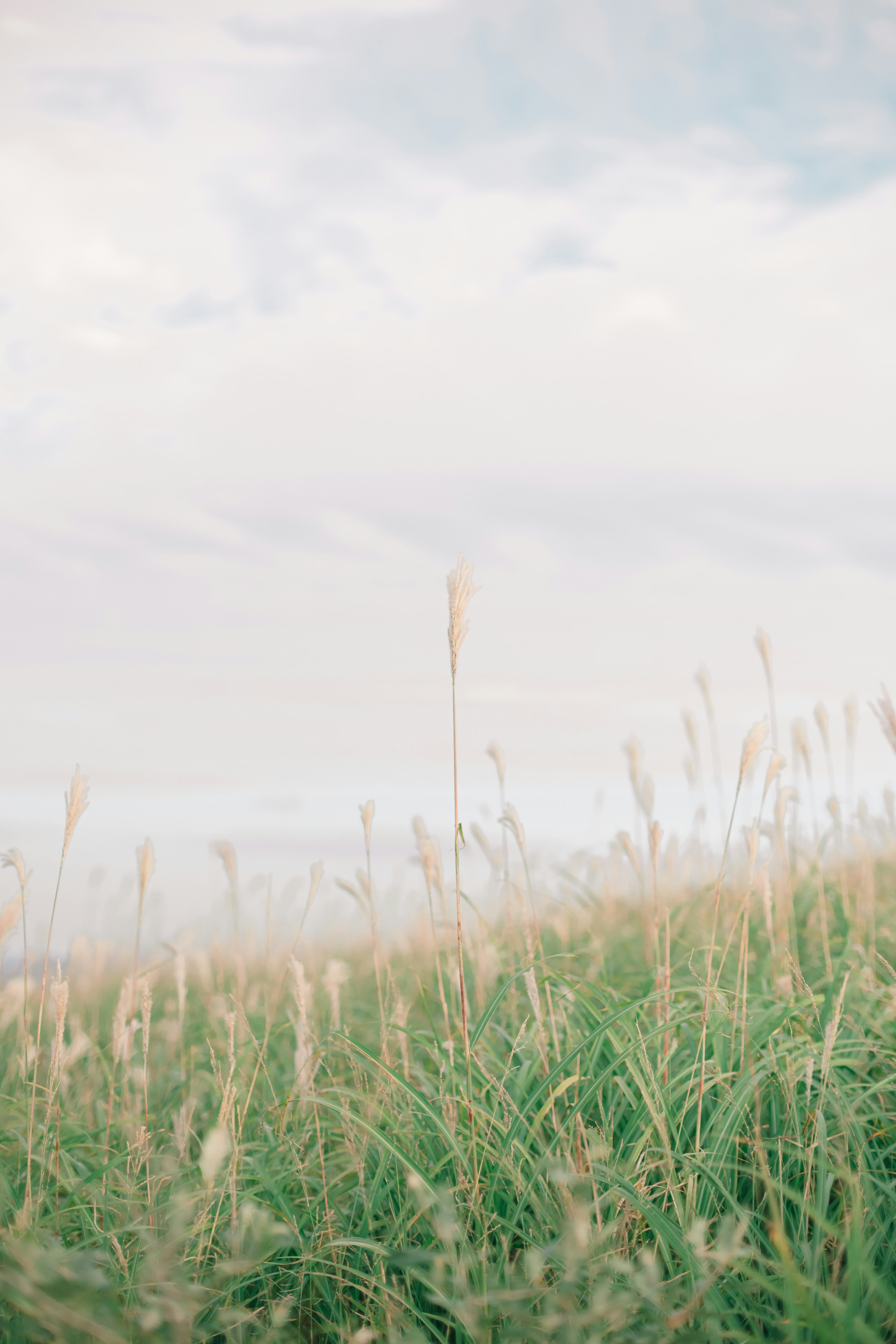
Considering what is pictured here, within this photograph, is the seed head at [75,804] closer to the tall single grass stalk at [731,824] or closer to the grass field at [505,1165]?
the grass field at [505,1165]

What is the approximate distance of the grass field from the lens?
1660 mm

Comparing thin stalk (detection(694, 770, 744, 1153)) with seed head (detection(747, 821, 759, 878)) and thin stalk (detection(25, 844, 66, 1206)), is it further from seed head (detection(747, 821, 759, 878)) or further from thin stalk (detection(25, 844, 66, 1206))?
thin stalk (detection(25, 844, 66, 1206))

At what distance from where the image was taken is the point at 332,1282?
86.9 inches

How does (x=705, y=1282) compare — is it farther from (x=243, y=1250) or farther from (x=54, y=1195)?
(x=54, y=1195)

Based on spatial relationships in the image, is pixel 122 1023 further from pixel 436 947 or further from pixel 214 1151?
pixel 214 1151

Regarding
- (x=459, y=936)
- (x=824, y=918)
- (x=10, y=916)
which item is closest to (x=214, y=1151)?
(x=459, y=936)

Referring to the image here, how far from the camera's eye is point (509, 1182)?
7.55 feet

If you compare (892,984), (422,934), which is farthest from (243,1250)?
(422,934)

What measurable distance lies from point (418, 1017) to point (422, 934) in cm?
150

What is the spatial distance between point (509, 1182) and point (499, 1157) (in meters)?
0.14

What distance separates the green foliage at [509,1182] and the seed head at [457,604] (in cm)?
105

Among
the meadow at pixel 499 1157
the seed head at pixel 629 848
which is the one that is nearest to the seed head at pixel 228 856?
the meadow at pixel 499 1157

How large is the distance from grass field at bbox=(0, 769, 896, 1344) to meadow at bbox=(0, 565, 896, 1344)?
0.01 m

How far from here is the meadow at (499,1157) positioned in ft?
5.50
